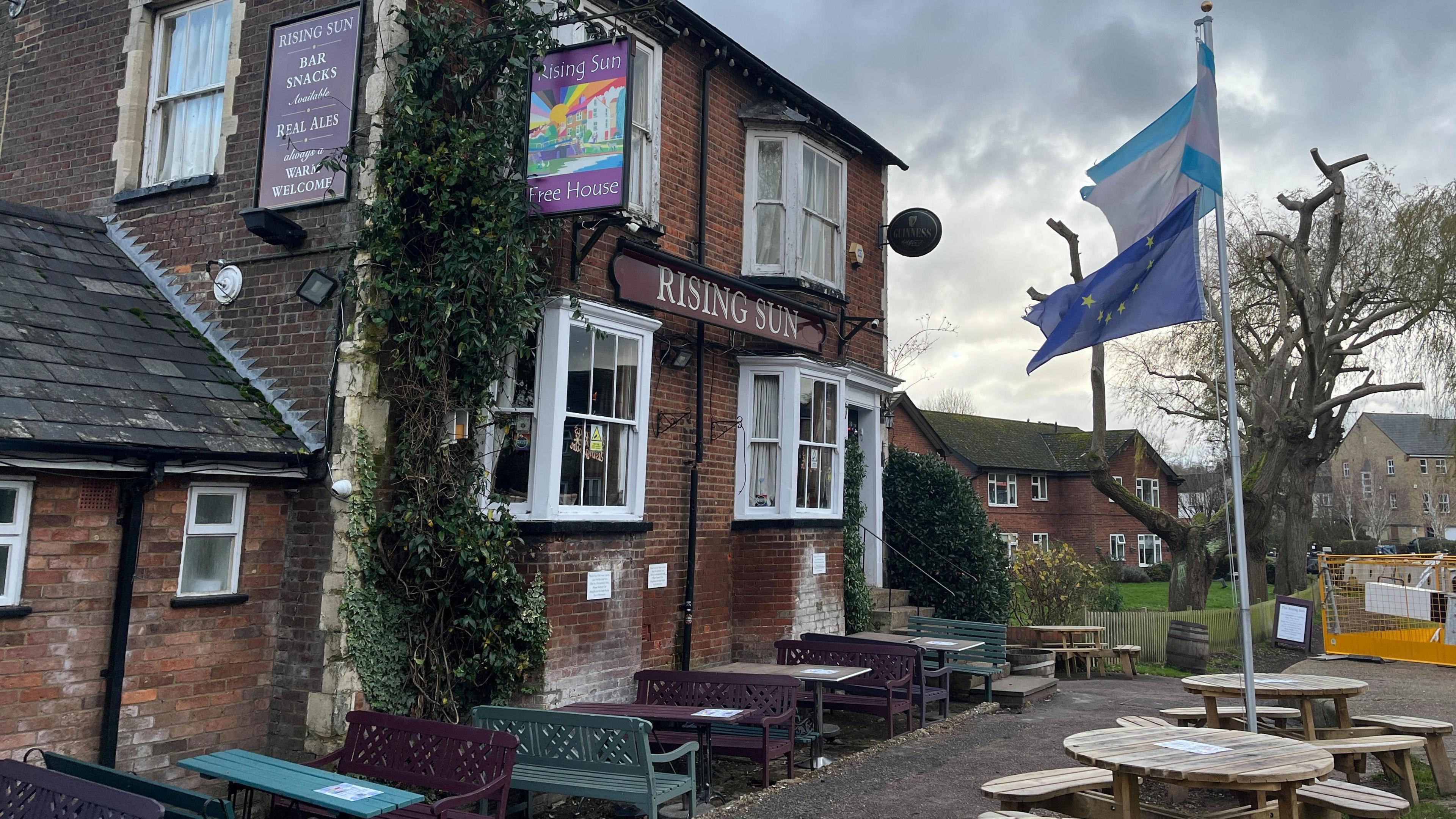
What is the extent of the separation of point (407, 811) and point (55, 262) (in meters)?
5.41

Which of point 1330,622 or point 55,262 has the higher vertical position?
point 55,262

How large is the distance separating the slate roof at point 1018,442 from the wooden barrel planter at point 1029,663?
2791 cm

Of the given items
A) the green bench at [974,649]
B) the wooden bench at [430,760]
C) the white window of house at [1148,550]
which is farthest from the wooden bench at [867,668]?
the white window of house at [1148,550]

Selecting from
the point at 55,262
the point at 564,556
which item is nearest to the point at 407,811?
the point at 564,556

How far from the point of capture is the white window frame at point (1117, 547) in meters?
45.5

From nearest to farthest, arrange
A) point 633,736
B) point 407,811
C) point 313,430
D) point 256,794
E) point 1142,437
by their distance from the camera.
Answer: point 407,811 → point 633,736 → point 256,794 → point 313,430 → point 1142,437

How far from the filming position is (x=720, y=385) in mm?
11125

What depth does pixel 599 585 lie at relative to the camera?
8.70 meters

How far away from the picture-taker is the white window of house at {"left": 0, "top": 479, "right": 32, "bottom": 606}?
6.10 m

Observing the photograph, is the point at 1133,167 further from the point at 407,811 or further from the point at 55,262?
the point at 55,262

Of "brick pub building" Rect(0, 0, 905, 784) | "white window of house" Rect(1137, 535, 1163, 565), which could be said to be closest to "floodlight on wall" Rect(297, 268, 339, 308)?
"brick pub building" Rect(0, 0, 905, 784)

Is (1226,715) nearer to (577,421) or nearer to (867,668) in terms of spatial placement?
(867,668)

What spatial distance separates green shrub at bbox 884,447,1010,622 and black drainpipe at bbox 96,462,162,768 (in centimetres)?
994

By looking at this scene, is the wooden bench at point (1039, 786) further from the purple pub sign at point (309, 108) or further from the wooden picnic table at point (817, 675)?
the purple pub sign at point (309, 108)
